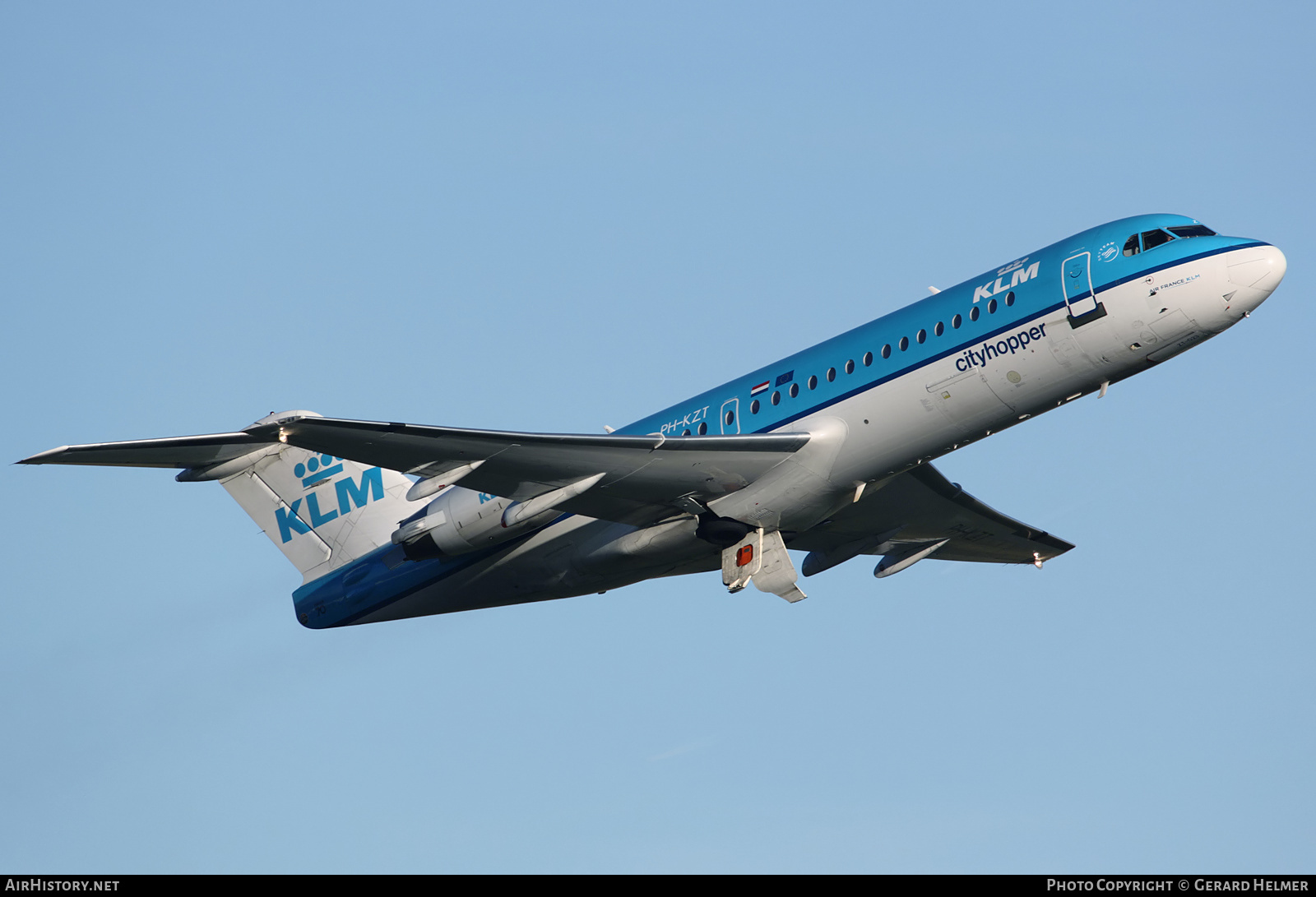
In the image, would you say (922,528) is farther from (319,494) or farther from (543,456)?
(319,494)

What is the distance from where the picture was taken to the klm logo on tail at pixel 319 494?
3678cm

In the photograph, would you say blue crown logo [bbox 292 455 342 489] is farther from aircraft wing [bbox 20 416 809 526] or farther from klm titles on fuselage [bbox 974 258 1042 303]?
klm titles on fuselage [bbox 974 258 1042 303]

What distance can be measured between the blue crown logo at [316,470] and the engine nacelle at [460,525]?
5.54 metres

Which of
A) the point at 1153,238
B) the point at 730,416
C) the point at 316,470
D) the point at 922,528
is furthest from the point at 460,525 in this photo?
the point at 1153,238

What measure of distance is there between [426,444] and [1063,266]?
12206 mm

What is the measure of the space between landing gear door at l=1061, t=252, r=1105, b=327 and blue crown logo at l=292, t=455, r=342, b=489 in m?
17.9

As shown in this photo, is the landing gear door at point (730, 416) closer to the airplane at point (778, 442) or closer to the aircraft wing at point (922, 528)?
the airplane at point (778, 442)

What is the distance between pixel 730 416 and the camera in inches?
1237

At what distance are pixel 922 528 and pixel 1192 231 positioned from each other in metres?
10.7

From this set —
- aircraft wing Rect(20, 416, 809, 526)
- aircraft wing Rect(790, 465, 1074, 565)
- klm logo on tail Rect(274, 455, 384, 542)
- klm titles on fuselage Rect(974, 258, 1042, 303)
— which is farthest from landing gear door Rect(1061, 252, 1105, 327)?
klm logo on tail Rect(274, 455, 384, 542)

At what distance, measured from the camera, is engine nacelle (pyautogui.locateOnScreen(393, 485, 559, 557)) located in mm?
30891

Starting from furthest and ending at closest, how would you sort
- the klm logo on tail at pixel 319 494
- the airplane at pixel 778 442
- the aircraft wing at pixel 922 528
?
the klm logo on tail at pixel 319 494
the aircraft wing at pixel 922 528
the airplane at pixel 778 442

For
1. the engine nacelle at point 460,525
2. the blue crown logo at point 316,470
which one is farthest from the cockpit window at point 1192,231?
the blue crown logo at point 316,470

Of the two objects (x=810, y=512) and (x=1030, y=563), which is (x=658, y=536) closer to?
(x=810, y=512)
